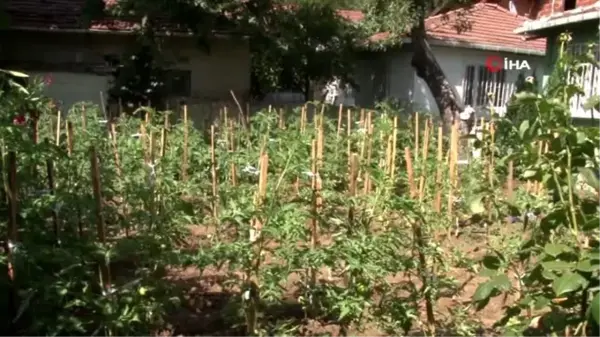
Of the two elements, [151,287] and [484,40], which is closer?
[151,287]

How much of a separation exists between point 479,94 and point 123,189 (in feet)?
49.6

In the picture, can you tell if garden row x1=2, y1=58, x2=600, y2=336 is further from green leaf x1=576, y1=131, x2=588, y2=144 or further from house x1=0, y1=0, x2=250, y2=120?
house x1=0, y1=0, x2=250, y2=120

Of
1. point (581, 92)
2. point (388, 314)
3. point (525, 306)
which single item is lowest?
point (388, 314)

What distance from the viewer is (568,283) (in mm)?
2268

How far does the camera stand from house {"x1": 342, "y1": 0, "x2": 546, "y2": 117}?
683 inches

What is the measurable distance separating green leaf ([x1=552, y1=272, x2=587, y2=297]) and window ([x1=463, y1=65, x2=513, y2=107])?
15891 millimetres

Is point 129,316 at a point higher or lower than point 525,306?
lower

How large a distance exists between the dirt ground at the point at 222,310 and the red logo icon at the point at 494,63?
13442mm

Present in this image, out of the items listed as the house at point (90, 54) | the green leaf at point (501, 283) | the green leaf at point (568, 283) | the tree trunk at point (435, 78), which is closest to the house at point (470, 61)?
the tree trunk at point (435, 78)

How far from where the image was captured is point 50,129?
653 centimetres

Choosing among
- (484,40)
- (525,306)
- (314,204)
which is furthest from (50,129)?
(484,40)

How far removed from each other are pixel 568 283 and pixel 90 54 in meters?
13.7

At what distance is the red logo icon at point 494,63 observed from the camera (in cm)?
1773

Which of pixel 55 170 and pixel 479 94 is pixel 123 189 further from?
pixel 479 94
